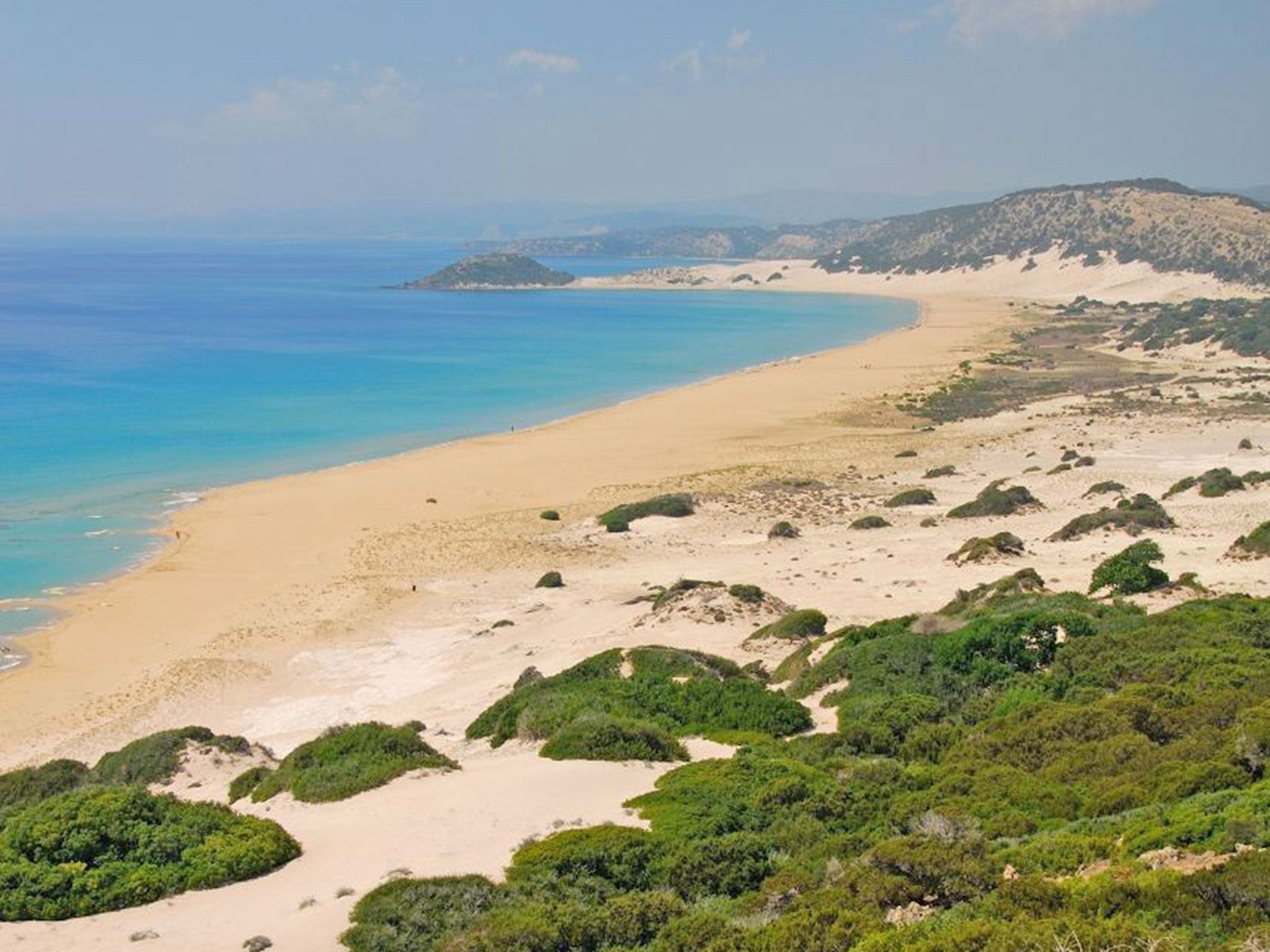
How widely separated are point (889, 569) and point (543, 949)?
1940 centimetres

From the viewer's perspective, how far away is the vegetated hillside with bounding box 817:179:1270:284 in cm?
12656

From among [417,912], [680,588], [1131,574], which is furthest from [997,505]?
[417,912]

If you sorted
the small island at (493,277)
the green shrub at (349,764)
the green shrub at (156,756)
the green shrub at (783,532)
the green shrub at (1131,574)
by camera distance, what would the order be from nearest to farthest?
the green shrub at (349,764)
the green shrub at (156,756)
the green shrub at (1131,574)
the green shrub at (783,532)
the small island at (493,277)

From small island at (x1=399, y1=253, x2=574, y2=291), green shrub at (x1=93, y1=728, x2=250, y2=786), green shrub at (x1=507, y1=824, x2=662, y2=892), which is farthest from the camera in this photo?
small island at (x1=399, y1=253, x2=574, y2=291)

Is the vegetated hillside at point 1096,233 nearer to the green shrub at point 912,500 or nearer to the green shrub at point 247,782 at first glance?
the green shrub at point 912,500

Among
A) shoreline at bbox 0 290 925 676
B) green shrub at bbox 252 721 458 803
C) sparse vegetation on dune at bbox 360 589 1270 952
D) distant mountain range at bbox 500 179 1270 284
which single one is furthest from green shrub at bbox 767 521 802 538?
distant mountain range at bbox 500 179 1270 284

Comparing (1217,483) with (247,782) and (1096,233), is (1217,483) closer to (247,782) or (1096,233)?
(247,782)

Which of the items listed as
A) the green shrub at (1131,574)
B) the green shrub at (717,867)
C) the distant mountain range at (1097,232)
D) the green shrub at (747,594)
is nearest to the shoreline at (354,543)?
the green shrub at (747,594)

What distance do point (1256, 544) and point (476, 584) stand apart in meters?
17.8

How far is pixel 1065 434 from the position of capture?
1820 inches

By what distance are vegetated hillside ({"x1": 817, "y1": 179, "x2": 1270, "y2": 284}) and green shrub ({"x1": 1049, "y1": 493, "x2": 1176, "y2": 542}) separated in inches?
3960

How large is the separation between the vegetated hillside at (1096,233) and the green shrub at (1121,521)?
100585 millimetres

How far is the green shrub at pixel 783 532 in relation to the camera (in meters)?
31.7

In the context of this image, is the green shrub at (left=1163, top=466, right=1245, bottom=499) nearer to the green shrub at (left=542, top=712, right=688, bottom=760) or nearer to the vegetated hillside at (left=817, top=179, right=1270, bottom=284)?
the green shrub at (left=542, top=712, right=688, bottom=760)
